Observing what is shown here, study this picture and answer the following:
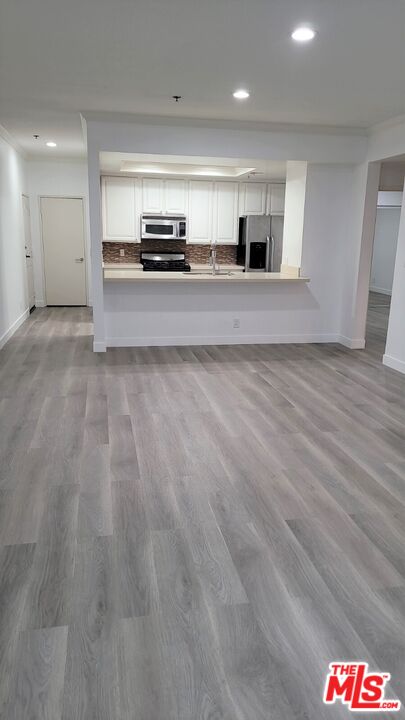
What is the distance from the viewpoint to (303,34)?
123 inches

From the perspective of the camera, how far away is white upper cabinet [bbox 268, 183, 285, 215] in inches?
336

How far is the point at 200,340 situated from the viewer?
6660 millimetres

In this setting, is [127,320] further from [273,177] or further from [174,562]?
[174,562]

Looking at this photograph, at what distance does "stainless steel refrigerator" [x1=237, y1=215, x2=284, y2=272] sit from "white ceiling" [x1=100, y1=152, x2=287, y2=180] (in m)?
0.66

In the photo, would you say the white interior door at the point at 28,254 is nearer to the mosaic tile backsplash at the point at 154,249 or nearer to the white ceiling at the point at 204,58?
the mosaic tile backsplash at the point at 154,249

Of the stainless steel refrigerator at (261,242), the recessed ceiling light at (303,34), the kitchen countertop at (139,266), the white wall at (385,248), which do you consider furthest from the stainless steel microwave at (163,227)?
the white wall at (385,248)

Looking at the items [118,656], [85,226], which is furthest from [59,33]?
[85,226]

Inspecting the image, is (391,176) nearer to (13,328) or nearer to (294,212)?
(294,212)

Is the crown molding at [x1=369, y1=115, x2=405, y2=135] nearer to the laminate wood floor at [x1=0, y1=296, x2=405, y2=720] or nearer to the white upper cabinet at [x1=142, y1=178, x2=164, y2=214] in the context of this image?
the laminate wood floor at [x1=0, y1=296, x2=405, y2=720]

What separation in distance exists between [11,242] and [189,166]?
8.84 ft

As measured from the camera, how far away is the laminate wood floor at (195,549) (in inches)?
66.8

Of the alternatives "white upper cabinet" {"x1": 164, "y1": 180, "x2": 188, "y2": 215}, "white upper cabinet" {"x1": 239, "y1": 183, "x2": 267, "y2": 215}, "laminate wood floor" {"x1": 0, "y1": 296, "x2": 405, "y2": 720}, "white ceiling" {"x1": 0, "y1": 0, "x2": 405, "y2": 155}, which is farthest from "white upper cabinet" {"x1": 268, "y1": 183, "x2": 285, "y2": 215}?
"laminate wood floor" {"x1": 0, "y1": 296, "x2": 405, "y2": 720}

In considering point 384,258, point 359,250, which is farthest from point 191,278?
point 384,258

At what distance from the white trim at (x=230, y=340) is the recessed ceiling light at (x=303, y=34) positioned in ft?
12.8
